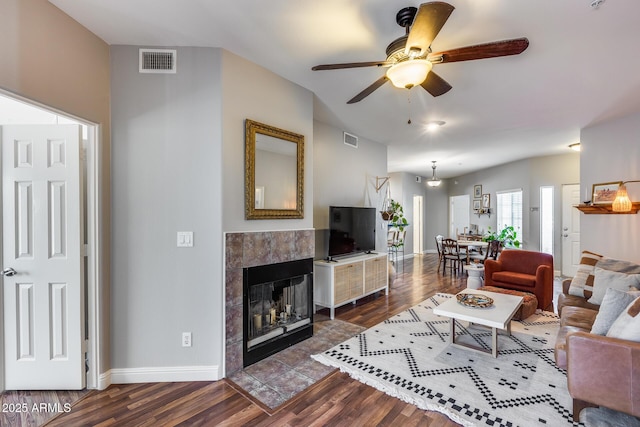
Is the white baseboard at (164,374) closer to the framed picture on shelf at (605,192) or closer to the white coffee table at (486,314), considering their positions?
the white coffee table at (486,314)

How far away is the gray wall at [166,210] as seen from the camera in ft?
8.05

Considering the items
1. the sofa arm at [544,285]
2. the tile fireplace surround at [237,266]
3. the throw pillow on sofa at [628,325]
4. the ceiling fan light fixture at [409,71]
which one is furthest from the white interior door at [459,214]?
the ceiling fan light fixture at [409,71]

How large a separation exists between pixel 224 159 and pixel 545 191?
24.3 feet

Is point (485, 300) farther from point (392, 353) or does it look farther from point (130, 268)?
point (130, 268)

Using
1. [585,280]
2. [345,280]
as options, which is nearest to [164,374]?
[345,280]

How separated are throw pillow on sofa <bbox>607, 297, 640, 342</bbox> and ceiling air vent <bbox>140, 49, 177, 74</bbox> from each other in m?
3.90

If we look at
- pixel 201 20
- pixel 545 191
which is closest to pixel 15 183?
pixel 201 20

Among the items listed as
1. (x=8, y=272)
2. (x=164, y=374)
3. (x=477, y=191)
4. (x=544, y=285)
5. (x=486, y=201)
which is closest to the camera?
(x=8, y=272)

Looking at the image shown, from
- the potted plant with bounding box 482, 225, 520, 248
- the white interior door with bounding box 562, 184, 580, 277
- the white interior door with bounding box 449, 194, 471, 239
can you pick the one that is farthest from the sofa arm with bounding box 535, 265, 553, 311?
the white interior door with bounding box 449, 194, 471, 239

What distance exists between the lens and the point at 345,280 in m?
4.08

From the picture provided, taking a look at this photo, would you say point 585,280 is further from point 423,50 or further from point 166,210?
point 166,210

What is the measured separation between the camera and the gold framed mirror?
273 cm

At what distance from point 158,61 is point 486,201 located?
8932mm

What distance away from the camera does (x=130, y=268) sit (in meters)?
2.46
